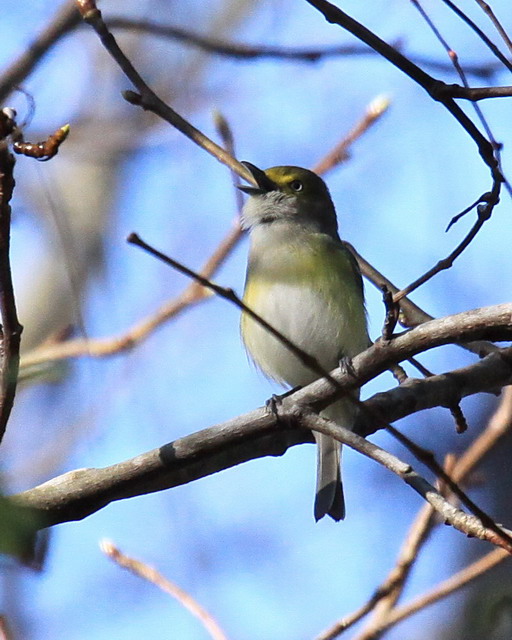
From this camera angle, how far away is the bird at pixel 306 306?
4.68 m

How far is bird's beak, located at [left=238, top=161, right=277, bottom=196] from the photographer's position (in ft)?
17.5

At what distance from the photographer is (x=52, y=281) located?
812 cm

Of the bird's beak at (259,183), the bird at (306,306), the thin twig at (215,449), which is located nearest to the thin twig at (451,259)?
the thin twig at (215,449)

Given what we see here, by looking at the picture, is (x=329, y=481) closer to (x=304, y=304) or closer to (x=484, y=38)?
(x=304, y=304)

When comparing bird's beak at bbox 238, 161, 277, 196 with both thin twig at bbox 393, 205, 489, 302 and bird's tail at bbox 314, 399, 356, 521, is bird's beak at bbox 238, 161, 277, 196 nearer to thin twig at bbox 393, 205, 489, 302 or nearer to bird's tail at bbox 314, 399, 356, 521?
bird's tail at bbox 314, 399, 356, 521

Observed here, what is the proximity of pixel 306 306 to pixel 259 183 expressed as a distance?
1.06 m

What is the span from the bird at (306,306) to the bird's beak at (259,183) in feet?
0.04

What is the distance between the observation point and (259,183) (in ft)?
17.9

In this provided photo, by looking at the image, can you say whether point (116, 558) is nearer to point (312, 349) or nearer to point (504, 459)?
point (312, 349)

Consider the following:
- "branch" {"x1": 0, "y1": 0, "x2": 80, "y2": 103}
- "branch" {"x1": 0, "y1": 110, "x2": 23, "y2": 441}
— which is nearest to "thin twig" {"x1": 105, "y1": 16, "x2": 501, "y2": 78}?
"branch" {"x1": 0, "y1": 0, "x2": 80, "y2": 103}

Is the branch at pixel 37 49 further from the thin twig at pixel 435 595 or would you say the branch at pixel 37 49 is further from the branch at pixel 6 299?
the thin twig at pixel 435 595

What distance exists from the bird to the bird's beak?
0.04 feet

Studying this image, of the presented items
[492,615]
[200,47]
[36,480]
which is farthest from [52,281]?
[492,615]

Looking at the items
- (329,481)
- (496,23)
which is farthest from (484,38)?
(329,481)
